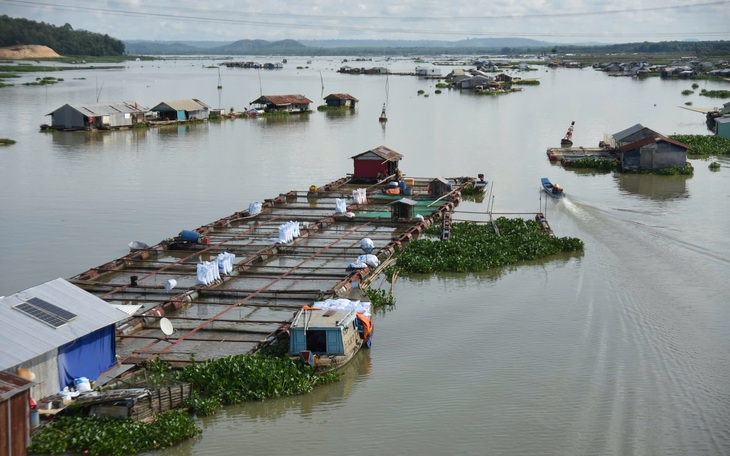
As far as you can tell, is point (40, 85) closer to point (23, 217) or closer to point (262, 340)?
point (23, 217)

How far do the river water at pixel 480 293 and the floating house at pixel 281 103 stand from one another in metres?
9.62

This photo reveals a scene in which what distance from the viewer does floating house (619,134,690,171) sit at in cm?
2981

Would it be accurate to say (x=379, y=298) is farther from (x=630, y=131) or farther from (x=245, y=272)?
(x=630, y=131)

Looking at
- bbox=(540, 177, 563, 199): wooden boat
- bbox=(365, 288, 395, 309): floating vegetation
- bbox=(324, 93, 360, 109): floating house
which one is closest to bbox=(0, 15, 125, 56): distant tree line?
bbox=(324, 93, 360, 109): floating house

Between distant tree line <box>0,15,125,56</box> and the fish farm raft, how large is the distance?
103864mm

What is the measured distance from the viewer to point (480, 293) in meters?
16.5

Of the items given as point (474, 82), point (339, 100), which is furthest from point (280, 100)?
point (474, 82)

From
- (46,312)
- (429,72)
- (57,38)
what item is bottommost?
(46,312)

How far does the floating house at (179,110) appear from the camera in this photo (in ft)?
148

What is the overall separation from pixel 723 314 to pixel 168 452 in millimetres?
10121

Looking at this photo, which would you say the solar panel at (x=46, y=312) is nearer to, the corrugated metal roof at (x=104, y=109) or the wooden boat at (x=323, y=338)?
the wooden boat at (x=323, y=338)

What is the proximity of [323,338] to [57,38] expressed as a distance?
407 ft

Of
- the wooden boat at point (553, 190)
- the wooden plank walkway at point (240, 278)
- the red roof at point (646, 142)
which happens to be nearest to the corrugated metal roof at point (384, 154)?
the wooden plank walkway at point (240, 278)

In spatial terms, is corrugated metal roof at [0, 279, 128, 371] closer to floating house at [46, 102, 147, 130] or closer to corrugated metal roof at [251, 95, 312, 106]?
floating house at [46, 102, 147, 130]
